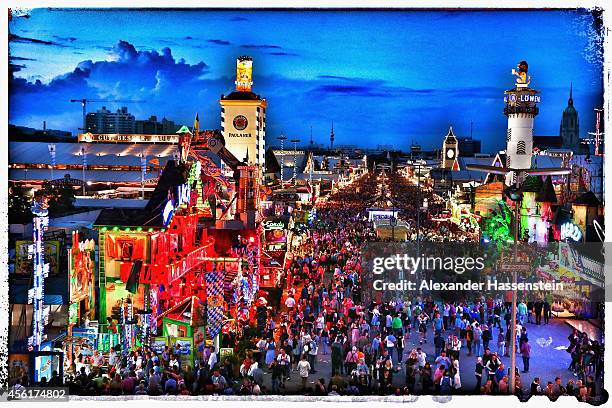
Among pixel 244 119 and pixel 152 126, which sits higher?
pixel 244 119

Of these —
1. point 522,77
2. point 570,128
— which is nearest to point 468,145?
point 522,77

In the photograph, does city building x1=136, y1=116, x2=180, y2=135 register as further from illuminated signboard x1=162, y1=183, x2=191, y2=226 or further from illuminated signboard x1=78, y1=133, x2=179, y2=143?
illuminated signboard x1=162, y1=183, x2=191, y2=226

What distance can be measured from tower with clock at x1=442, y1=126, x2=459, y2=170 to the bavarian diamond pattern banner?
3444 millimetres

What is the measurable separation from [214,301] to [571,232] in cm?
483

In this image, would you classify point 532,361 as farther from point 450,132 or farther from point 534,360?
point 450,132

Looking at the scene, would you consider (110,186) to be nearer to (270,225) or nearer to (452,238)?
(270,225)

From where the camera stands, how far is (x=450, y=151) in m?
12.5

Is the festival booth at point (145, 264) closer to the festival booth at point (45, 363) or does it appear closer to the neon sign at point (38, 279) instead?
the festival booth at point (45, 363)

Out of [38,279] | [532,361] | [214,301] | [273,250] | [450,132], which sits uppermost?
[450,132]

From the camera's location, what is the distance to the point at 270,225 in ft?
43.8

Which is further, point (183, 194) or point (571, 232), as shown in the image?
point (183, 194)

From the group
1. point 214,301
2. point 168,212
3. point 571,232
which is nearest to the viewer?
point 214,301

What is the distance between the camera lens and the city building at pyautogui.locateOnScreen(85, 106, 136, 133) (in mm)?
12312

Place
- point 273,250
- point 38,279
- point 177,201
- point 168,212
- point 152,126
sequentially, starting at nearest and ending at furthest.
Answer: point 38,279 < point 168,212 < point 177,201 < point 152,126 < point 273,250
